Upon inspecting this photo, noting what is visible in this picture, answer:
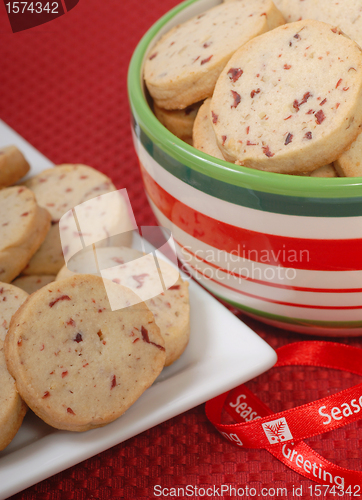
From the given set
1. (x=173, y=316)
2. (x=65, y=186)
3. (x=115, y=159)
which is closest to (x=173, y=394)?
(x=173, y=316)

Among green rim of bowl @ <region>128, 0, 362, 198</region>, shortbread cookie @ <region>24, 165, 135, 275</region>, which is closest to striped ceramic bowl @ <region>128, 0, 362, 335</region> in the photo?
green rim of bowl @ <region>128, 0, 362, 198</region>

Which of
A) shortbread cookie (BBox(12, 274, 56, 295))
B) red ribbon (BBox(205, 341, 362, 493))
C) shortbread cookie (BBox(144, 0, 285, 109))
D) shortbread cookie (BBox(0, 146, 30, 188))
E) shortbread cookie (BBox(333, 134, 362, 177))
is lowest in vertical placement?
red ribbon (BBox(205, 341, 362, 493))

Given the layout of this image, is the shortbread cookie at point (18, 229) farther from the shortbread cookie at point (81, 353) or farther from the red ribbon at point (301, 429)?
the red ribbon at point (301, 429)

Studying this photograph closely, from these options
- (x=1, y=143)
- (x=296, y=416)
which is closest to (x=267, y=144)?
(x=296, y=416)

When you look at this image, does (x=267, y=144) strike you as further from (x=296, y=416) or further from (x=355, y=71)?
(x=296, y=416)

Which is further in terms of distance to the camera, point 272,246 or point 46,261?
point 46,261

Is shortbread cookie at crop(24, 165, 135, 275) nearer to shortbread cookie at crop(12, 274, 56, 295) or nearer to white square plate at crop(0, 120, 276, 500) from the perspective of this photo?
shortbread cookie at crop(12, 274, 56, 295)

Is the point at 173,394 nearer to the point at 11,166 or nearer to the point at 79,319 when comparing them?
the point at 79,319

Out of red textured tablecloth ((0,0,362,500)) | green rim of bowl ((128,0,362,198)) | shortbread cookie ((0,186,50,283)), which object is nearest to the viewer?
green rim of bowl ((128,0,362,198))
